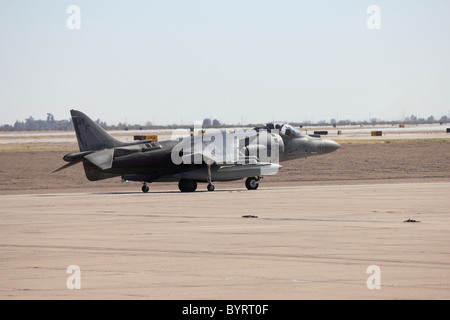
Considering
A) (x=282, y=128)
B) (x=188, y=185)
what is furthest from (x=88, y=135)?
(x=282, y=128)

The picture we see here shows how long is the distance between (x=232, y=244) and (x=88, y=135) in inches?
793

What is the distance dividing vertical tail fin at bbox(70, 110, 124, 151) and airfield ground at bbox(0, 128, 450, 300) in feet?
7.54

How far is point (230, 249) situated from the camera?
18.0m

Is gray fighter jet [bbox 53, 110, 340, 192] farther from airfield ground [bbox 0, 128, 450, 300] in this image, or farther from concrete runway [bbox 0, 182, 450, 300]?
concrete runway [bbox 0, 182, 450, 300]

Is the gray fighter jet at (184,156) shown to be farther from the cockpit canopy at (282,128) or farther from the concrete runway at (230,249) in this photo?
the concrete runway at (230,249)

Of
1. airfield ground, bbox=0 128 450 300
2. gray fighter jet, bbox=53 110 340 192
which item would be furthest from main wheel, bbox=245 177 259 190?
airfield ground, bbox=0 128 450 300

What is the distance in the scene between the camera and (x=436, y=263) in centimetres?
1541

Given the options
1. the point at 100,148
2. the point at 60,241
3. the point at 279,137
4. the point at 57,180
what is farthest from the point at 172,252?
the point at 57,180

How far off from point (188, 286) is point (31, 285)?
265 cm

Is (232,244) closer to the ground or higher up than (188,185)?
higher up

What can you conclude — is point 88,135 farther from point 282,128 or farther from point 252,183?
point 282,128

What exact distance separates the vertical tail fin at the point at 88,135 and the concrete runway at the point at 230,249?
19.9 ft

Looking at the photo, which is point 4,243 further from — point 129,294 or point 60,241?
point 129,294

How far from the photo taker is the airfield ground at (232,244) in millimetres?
13414
